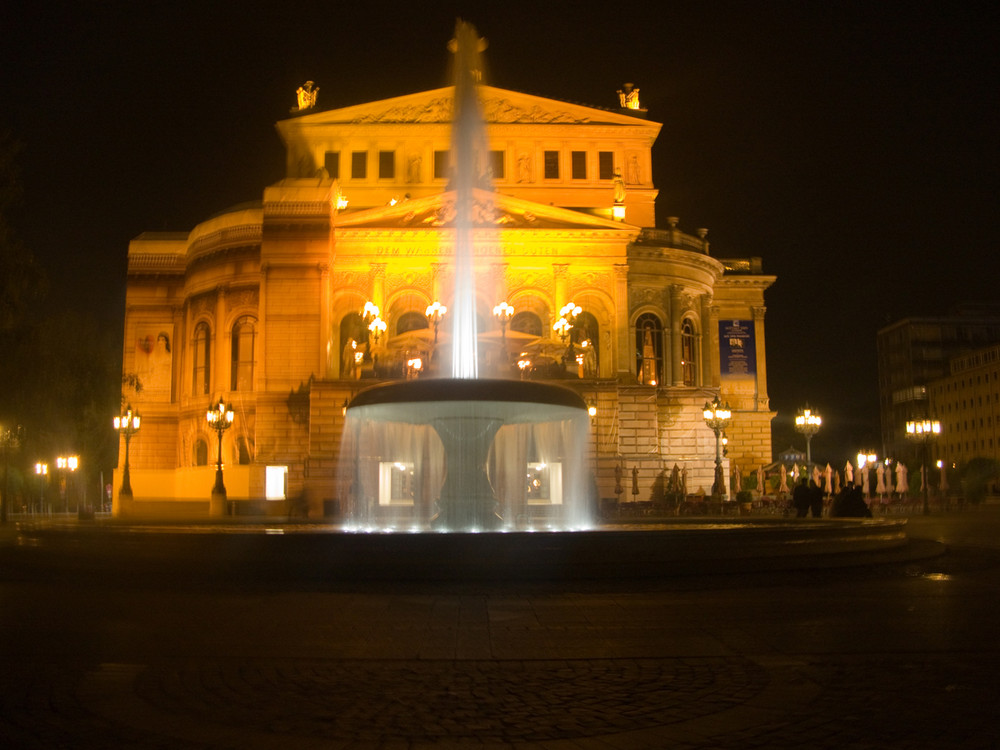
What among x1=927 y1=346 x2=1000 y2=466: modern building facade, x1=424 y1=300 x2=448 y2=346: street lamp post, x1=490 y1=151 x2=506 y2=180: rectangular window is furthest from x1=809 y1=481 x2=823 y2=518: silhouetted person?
x1=927 y1=346 x2=1000 y2=466: modern building facade

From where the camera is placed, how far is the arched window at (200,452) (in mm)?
50713

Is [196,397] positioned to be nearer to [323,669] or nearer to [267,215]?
[267,215]

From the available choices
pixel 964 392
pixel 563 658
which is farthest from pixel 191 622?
pixel 964 392

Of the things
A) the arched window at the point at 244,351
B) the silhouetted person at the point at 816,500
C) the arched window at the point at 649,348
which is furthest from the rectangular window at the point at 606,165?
the silhouetted person at the point at 816,500

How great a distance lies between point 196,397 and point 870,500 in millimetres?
33018

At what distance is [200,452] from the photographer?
5112 centimetres

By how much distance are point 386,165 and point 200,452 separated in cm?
1776

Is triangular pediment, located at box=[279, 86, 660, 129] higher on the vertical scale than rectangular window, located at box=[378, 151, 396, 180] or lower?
higher

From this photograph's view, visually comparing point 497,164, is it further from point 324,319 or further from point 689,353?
point 689,353

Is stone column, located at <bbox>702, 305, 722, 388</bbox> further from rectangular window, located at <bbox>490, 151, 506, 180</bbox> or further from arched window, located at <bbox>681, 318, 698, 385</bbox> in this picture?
rectangular window, located at <bbox>490, 151, 506, 180</bbox>

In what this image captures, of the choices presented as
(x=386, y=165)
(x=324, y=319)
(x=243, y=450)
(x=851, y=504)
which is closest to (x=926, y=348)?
(x=386, y=165)

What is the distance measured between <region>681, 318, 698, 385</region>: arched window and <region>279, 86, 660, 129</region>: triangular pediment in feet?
37.1

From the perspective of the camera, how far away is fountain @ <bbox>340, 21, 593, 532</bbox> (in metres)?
16.3

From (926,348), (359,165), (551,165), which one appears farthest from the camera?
(926,348)
